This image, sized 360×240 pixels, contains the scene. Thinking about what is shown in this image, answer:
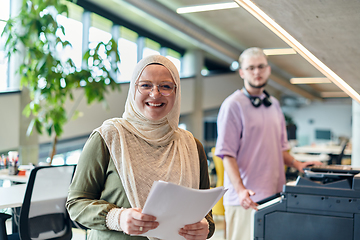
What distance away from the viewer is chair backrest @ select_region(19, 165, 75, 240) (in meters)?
2.53

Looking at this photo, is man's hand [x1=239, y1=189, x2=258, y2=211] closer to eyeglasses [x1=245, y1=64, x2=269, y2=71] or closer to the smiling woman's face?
eyeglasses [x1=245, y1=64, x2=269, y2=71]

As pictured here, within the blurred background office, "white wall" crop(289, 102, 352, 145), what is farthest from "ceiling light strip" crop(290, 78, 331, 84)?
"white wall" crop(289, 102, 352, 145)

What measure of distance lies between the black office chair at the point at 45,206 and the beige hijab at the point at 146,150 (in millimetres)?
1456

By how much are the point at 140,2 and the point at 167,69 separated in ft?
18.5

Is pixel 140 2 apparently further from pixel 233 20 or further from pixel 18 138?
pixel 18 138

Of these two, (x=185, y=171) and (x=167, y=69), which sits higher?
(x=167, y=69)

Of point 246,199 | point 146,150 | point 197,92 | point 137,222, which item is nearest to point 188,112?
point 197,92

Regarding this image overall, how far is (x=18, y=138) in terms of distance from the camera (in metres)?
6.38

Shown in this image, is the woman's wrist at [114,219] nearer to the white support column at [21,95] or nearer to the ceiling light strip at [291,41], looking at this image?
the ceiling light strip at [291,41]

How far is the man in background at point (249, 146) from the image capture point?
2.32 metres

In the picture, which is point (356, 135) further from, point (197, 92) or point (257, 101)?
point (197, 92)

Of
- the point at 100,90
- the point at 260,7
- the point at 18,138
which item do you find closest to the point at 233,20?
the point at 100,90

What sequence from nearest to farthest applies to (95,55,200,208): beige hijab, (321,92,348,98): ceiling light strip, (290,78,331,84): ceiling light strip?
(95,55,200,208): beige hijab
(290,78,331,84): ceiling light strip
(321,92,348,98): ceiling light strip

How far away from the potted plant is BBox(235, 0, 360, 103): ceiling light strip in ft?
9.69
